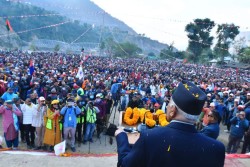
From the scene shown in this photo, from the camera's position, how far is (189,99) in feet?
4.57

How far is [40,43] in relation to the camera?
9788cm

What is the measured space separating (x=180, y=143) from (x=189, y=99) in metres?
0.24

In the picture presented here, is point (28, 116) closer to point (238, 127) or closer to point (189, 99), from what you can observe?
point (238, 127)

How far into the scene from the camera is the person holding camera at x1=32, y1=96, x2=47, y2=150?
733 cm

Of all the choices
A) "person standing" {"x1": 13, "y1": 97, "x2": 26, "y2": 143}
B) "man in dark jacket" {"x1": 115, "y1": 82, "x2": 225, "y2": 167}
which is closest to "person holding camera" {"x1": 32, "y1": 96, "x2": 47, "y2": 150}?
"person standing" {"x1": 13, "y1": 97, "x2": 26, "y2": 143}

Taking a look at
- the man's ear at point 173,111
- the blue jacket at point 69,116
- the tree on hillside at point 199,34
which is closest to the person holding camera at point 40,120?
the blue jacket at point 69,116

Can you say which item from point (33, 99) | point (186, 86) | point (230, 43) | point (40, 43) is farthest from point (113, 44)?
point (186, 86)

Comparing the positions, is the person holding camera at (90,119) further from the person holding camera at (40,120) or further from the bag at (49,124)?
the person holding camera at (40,120)

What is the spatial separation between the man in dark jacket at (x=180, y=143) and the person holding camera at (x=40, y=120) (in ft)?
21.0

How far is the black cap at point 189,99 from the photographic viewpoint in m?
1.40

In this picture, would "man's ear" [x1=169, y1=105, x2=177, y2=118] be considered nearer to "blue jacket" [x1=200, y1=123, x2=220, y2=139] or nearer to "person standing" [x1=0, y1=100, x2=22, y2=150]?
"blue jacket" [x1=200, y1=123, x2=220, y2=139]

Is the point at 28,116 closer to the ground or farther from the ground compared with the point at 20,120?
Answer: farther from the ground

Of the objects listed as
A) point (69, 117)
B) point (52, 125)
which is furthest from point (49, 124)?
point (69, 117)

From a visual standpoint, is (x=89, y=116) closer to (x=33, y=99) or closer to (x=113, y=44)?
(x=33, y=99)
